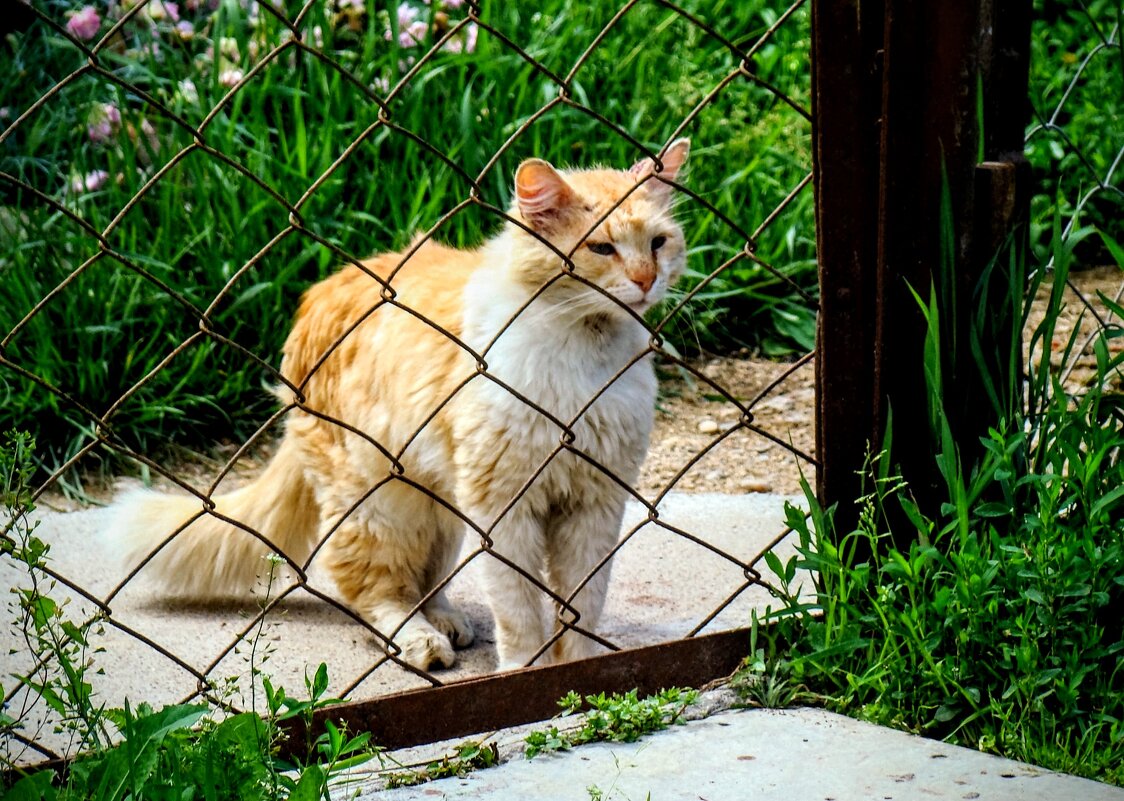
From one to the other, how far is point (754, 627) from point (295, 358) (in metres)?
1.50

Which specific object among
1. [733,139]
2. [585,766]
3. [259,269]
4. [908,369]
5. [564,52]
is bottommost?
[585,766]

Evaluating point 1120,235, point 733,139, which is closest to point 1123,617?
point 733,139

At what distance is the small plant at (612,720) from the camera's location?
2035mm

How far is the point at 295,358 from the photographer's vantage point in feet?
10.5

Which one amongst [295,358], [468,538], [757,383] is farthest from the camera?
[757,383]

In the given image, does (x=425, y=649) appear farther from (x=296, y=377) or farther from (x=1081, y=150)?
(x=1081, y=150)

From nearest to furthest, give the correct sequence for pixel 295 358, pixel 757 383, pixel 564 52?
1. pixel 295 358
2. pixel 757 383
3. pixel 564 52

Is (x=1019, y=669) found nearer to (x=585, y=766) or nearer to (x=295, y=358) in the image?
(x=585, y=766)

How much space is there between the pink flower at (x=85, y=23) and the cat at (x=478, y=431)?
204 cm

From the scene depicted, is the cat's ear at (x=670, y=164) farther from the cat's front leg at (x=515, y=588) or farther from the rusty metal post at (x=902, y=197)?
the cat's front leg at (x=515, y=588)

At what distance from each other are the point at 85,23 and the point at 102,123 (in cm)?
38

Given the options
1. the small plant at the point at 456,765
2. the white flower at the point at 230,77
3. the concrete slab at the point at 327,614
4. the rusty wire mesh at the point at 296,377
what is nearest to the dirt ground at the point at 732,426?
the rusty wire mesh at the point at 296,377

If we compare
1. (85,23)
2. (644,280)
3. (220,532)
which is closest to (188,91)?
(85,23)

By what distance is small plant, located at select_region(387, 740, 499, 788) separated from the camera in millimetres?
1938
